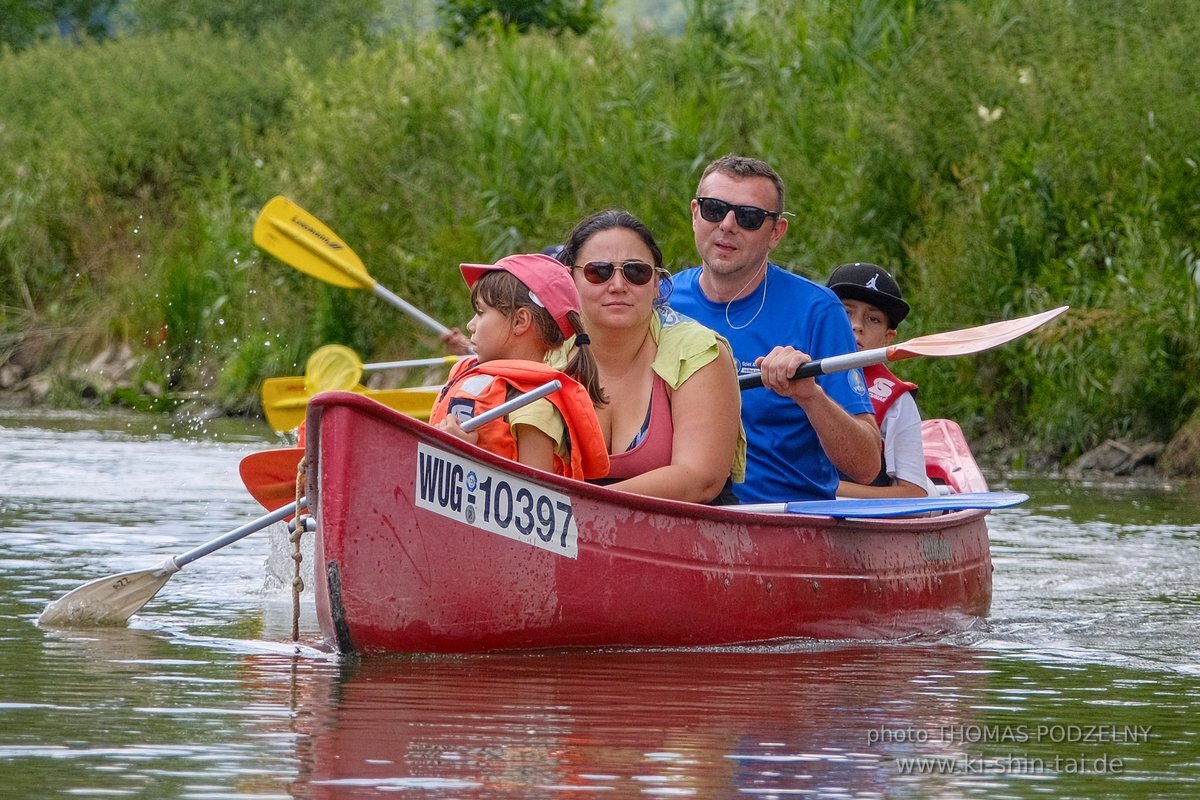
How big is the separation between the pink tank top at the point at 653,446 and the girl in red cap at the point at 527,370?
19 cm

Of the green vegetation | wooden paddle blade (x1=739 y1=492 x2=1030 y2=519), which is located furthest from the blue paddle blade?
the green vegetation

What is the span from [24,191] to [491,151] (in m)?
6.31

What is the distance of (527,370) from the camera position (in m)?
4.67

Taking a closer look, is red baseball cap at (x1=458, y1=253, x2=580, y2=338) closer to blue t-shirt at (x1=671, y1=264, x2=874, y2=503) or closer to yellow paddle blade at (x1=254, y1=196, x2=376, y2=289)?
blue t-shirt at (x1=671, y1=264, x2=874, y2=503)

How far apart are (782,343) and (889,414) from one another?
0.82 metres

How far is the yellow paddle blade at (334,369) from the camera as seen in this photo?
8.90 meters

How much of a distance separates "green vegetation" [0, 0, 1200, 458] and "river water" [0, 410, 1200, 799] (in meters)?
4.20

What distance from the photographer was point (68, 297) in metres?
17.9

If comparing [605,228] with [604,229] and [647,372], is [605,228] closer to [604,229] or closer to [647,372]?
[604,229]

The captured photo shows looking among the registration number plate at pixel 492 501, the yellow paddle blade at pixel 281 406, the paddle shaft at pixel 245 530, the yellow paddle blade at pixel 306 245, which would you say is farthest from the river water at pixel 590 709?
the yellow paddle blade at pixel 306 245

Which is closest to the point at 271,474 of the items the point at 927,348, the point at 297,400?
the point at 927,348

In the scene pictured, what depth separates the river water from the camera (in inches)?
136

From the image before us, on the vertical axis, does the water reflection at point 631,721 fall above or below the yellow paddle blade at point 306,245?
below

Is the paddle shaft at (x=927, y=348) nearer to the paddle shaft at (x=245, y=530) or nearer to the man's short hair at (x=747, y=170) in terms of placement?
the man's short hair at (x=747, y=170)
